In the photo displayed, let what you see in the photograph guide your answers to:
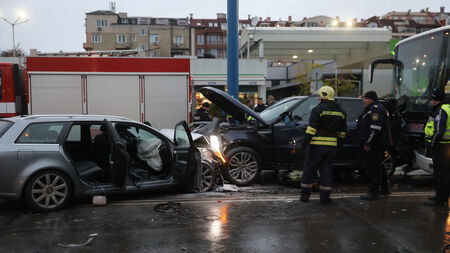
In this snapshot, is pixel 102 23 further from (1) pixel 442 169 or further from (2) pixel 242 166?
(1) pixel 442 169

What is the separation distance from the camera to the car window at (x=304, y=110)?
24.4 ft

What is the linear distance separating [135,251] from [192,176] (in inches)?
92.1

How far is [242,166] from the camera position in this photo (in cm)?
723

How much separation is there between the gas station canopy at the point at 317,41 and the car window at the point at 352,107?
14.7 metres

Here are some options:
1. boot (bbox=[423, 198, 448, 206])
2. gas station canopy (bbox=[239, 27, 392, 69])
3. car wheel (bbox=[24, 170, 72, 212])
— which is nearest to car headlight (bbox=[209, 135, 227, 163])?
car wheel (bbox=[24, 170, 72, 212])

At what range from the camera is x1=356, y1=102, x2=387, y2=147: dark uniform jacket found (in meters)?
5.92

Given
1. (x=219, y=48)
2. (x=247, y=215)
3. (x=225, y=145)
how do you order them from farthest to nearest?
(x=219, y=48)
(x=225, y=145)
(x=247, y=215)

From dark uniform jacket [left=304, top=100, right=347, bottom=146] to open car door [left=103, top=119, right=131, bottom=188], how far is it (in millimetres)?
2743

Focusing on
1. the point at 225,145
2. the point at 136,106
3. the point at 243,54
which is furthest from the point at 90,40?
the point at 225,145

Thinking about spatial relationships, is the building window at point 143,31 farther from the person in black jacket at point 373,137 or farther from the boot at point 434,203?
the boot at point 434,203

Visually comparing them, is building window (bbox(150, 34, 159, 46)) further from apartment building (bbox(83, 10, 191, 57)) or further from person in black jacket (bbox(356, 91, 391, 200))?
person in black jacket (bbox(356, 91, 391, 200))

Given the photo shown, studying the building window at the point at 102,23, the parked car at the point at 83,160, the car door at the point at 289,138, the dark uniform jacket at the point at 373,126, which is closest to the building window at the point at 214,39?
the building window at the point at 102,23

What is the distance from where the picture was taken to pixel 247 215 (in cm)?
531

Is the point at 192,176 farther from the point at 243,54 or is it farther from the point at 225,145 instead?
the point at 243,54
